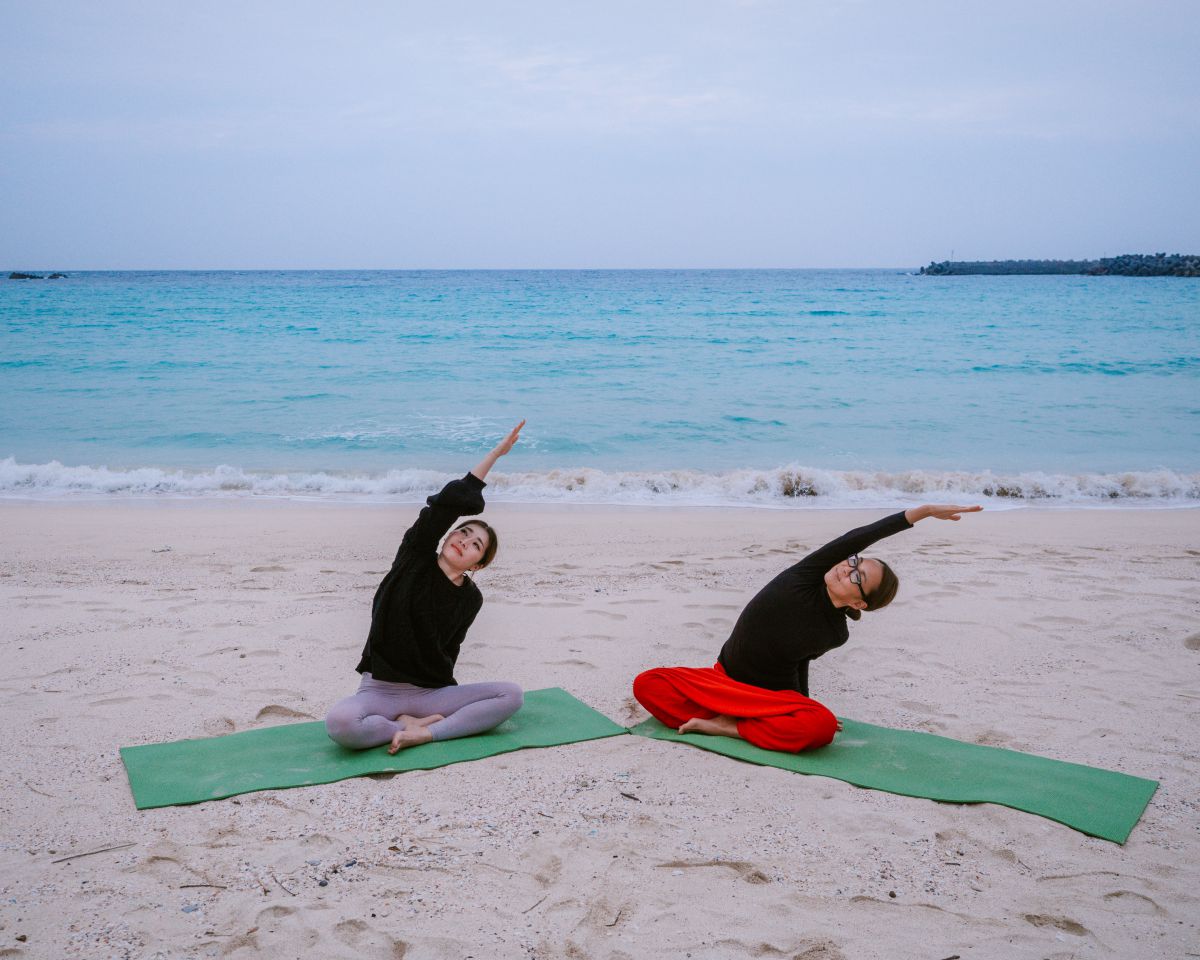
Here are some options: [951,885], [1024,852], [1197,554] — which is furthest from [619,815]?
[1197,554]

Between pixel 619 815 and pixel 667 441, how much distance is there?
36.0 ft

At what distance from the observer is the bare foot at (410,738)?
3.91 m

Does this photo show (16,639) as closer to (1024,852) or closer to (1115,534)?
(1024,852)

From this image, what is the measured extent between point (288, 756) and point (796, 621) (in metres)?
2.26

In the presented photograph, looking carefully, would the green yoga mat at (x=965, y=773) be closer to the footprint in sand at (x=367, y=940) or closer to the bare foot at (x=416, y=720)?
the bare foot at (x=416, y=720)

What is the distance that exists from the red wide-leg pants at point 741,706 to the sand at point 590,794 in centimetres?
24

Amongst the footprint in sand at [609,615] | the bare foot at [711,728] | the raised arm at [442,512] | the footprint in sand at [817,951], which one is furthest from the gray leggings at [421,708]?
the footprint in sand at [817,951]

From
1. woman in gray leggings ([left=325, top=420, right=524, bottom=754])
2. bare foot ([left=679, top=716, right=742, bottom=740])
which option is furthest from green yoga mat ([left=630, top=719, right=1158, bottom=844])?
woman in gray leggings ([left=325, top=420, right=524, bottom=754])

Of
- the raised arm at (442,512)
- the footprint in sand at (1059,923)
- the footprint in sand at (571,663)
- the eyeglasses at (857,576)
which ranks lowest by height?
the footprint in sand at (571,663)

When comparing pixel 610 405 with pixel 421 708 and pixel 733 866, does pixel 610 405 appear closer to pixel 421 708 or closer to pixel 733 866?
pixel 421 708

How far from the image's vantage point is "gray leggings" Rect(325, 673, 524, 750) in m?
3.90

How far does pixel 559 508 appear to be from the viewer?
1004 centimetres

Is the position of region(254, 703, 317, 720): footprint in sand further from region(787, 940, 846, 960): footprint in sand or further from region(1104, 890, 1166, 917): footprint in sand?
region(1104, 890, 1166, 917): footprint in sand

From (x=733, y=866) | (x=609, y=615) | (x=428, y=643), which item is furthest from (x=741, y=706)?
(x=609, y=615)
